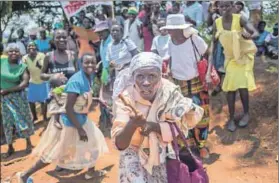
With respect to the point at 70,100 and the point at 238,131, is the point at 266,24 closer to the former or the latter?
the point at 238,131

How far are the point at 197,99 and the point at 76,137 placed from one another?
1435mm

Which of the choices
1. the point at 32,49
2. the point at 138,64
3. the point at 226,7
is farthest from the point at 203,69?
the point at 32,49

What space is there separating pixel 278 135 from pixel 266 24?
445 centimetres

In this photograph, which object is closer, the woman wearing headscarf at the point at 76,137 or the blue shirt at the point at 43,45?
the woman wearing headscarf at the point at 76,137

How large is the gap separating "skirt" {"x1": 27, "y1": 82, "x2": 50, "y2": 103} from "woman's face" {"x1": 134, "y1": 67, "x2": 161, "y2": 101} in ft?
19.1

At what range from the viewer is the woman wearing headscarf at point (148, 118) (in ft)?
8.95

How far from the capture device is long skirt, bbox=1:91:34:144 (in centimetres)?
654

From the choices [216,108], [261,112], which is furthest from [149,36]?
[261,112]

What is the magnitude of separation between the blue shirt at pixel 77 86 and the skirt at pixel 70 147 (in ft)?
0.29

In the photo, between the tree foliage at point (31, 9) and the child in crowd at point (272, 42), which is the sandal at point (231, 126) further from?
the tree foliage at point (31, 9)

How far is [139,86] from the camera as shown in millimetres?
2754

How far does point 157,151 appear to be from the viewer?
278 centimetres

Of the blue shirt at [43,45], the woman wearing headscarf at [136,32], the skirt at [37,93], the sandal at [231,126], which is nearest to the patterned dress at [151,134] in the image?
the sandal at [231,126]

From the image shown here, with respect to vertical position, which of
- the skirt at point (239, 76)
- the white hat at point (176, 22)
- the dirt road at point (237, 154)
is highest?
the white hat at point (176, 22)
